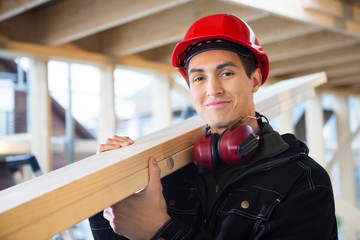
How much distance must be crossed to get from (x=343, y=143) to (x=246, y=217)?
5087 mm

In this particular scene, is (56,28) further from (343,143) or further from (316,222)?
(343,143)

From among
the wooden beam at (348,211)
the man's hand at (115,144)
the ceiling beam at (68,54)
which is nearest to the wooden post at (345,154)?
the wooden beam at (348,211)

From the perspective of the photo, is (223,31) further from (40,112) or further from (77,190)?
(40,112)

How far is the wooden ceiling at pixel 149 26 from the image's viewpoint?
2.48 meters

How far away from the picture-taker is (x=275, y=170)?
1.22 metres

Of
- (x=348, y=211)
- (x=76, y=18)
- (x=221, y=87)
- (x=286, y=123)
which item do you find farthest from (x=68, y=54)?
(x=348, y=211)

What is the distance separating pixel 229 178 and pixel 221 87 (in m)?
0.32

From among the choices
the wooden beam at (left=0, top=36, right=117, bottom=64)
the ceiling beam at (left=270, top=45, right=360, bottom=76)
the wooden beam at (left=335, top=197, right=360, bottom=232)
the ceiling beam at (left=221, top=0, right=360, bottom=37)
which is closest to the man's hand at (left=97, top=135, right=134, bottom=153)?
the ceiling beam at (left=221, top=0, right=360, bottom=37)

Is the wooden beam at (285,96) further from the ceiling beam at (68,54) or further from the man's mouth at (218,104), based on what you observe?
the ceiling beam at (68,54)

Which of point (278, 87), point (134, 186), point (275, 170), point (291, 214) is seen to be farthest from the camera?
point (278, 87)

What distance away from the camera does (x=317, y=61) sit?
13.2 feet

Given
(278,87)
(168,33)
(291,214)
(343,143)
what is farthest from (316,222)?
(343,143)

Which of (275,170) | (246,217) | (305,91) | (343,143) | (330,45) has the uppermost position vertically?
(330,45)

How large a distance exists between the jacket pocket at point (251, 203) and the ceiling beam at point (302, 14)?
1297mm
